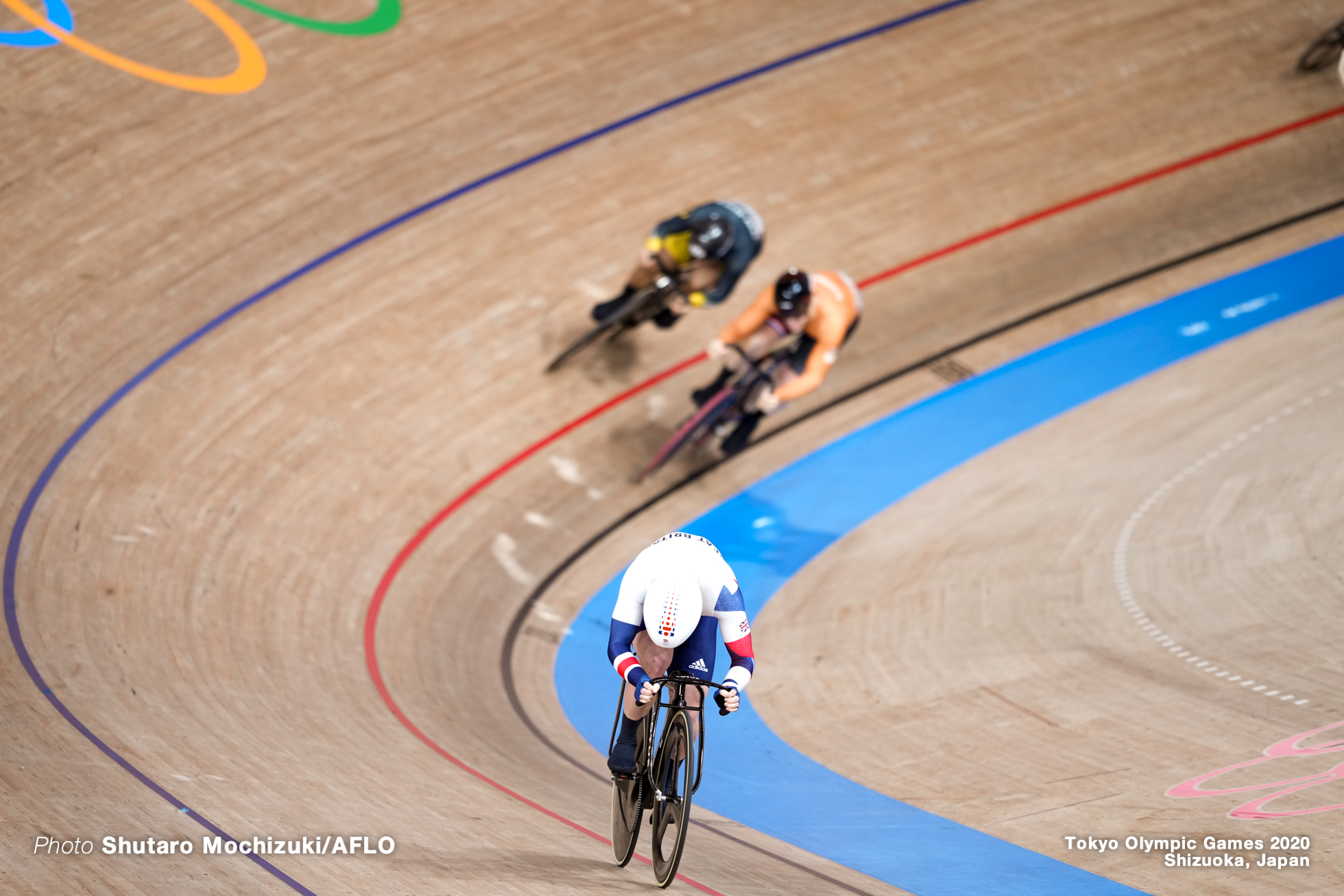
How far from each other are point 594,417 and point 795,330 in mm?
1382

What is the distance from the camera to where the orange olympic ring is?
722cm

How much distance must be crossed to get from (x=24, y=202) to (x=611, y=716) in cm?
435

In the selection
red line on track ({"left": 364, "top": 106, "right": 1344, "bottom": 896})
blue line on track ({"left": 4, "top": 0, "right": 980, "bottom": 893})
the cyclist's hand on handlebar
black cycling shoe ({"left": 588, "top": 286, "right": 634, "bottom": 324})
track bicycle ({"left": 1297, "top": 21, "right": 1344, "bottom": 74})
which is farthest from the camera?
track bicycle ({"left": 1297, "top": 21, "right": 1344, "bottom": 74})

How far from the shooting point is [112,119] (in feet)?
22.9

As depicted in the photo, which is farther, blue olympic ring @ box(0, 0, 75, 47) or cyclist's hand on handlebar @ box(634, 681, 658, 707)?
blue olympic ring @ box(0, 0, 75, 47)

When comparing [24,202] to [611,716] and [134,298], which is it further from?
[611,716]

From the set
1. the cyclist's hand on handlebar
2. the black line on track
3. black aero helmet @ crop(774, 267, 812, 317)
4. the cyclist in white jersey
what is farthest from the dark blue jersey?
the cyclist's hand on handlebar

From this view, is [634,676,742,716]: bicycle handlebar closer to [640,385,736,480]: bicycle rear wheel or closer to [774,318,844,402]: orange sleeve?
[774,318,844,402]: orange sleeve

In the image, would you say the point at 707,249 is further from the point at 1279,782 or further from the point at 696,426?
the point at 1279,782

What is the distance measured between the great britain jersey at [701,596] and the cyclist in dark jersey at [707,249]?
2838mm

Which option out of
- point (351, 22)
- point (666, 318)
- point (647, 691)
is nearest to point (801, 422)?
point (666, 318)

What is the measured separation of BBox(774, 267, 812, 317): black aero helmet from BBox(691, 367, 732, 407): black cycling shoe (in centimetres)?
59

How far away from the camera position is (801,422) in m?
7.00

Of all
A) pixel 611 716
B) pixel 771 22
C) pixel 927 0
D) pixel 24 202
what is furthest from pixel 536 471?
pixel 927 0
